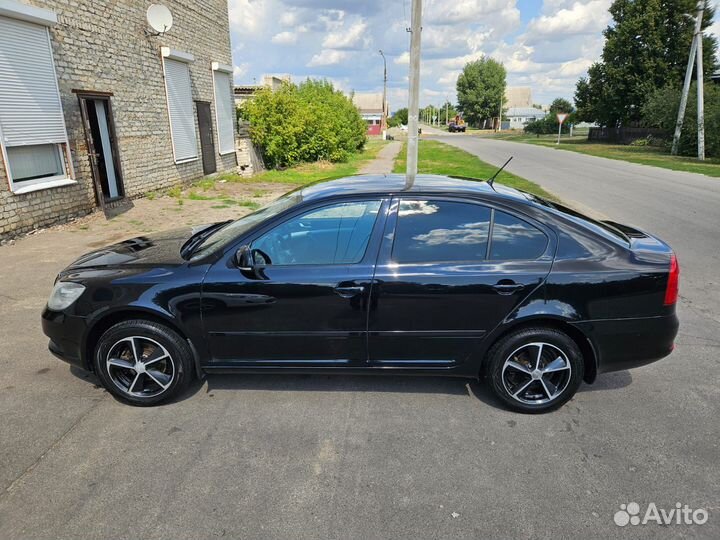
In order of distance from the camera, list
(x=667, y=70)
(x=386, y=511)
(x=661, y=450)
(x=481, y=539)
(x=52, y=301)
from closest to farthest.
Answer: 1. (x=481, y=539)
2. (x=386, y=511)
3. (x=661, y=450)
4. (x=52, y=301)
5. (x=667, y=70)

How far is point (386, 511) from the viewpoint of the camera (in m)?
2.48

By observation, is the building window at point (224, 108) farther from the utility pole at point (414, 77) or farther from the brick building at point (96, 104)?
the utility pole at point (414, 77)

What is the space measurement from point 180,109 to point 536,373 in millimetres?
13441

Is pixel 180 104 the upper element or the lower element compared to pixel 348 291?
upper

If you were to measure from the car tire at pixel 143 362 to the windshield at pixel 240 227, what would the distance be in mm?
608

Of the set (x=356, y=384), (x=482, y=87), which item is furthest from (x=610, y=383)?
(x=482, y=87)

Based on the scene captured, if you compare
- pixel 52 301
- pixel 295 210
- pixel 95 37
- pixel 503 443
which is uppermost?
pixel 95 37

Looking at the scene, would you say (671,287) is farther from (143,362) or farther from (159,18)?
(159,18)

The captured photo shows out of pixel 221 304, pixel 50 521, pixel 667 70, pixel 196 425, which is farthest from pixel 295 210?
pixel 667 70

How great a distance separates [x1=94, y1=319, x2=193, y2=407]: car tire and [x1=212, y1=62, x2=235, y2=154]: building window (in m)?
14.7

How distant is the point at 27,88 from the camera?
8.30 m

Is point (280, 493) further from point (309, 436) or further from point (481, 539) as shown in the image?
point (481, 539)

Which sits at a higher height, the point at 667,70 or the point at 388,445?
the point at 667,70

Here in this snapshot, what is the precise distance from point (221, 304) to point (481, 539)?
2.06 metres
